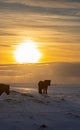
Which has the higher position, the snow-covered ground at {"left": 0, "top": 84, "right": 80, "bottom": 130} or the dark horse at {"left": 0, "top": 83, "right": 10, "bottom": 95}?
the dark horse at {"left": 0, "top": 83, "right": 10, "bottom": 95}

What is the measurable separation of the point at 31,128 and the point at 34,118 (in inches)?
94.4

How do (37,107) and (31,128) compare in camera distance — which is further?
(37,107)

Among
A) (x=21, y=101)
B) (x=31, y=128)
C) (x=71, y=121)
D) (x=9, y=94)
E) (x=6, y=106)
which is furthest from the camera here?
(x=9, y=94)

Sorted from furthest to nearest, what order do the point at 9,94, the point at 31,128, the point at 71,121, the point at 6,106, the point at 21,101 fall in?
1. the point at 9,94
2. the point at 21,101
3. the point at 6,106
4. the point at 71,121
5. the point at 31,128

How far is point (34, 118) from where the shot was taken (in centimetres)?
3559

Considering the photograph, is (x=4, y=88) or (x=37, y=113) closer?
(x=37, y=113)

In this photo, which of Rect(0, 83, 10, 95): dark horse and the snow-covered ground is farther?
Rect(0, 83, 10, 95): dark horse

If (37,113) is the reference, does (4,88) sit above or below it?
above

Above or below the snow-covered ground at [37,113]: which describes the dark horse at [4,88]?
above

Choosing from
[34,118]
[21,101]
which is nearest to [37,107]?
[21,101]

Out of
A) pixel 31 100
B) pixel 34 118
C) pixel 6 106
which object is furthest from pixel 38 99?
pixel 34 118

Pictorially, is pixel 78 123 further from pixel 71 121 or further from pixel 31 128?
pixel 31 128

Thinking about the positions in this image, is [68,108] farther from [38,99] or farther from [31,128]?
[31,128]

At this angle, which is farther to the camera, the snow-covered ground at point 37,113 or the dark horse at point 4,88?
the dark horse at point 4,88
